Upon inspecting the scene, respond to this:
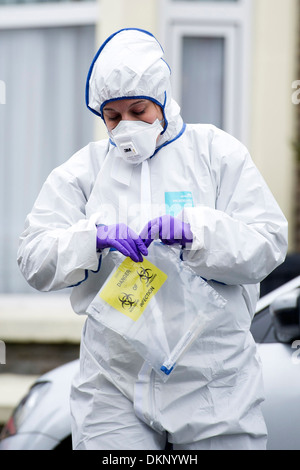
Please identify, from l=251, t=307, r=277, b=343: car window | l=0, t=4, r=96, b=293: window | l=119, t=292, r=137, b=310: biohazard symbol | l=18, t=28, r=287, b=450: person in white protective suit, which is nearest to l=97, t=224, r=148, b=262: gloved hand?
l=18, t=28, r=287, b=450: person in white protective suit

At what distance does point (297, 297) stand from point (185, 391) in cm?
80

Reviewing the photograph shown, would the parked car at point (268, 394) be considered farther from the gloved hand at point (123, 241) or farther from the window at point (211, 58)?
the window at point (211, 58)

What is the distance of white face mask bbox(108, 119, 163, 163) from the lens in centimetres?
259

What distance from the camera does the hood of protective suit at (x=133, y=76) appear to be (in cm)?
257

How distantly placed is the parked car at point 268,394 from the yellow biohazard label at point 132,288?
75 centimetres

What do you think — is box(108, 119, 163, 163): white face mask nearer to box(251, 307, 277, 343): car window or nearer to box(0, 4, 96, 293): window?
box(251, 307, 277, 343): car window

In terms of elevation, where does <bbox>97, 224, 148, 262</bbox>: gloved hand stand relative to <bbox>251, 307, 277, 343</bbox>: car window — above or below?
above

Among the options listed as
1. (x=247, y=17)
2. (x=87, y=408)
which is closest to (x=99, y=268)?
(x=87, y=408)

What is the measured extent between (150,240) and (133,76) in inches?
19.2

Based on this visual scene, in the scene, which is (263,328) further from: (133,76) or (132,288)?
(133,76)

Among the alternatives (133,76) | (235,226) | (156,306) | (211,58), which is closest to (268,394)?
(156,306)

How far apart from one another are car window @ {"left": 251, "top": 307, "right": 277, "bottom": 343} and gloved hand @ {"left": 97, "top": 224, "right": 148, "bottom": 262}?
1.02 m

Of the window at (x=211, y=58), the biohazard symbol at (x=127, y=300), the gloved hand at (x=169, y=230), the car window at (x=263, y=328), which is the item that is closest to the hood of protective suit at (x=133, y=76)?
the gloved hand at (x=169, y=230)

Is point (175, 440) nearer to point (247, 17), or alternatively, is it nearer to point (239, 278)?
point (239, 278)
